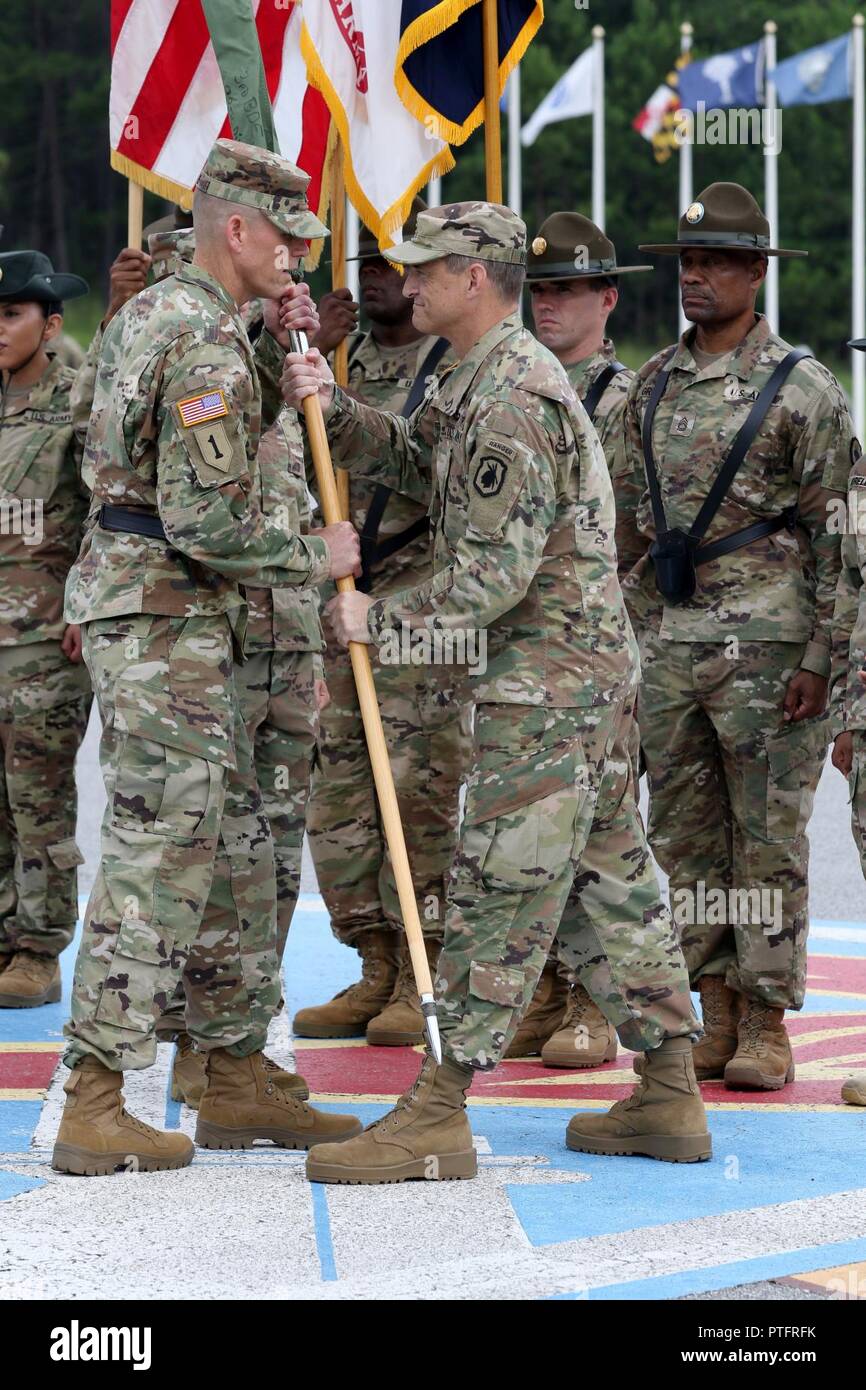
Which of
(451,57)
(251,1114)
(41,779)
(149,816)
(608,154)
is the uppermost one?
(451,57)

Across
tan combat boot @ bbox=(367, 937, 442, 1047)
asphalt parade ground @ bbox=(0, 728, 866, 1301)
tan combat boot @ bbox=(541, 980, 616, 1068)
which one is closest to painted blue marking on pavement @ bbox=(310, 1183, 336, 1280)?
asphalt parade ground @ bbox=(0, 728, 866, 1301)

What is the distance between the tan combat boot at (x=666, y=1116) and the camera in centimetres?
556

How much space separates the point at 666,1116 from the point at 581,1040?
108 cm

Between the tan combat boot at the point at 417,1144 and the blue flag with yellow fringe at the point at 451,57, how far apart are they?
11.1 feet

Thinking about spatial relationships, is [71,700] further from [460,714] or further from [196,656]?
[196,656]

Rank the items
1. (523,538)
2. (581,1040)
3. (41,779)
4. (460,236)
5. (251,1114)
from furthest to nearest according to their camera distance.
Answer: (41,779) → (581,1040) → (251,1114) → (460,236) → (523,538)

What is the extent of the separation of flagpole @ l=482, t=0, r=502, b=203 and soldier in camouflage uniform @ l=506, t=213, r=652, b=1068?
1.64 ft

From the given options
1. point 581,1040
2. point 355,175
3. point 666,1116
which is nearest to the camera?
point 666,1116

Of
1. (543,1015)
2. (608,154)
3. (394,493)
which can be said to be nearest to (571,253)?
(394,493)

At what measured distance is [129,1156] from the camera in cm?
536

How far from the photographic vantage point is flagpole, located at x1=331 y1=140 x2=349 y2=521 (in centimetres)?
679

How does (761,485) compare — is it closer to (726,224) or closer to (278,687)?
(726,224)

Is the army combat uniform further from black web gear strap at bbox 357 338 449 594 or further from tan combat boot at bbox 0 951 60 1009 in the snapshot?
tan combat boot at bbox 0 951 60 1009

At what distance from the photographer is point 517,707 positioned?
17.5 feet
